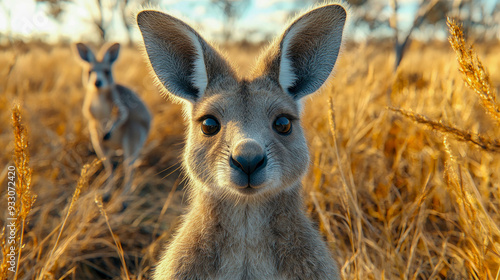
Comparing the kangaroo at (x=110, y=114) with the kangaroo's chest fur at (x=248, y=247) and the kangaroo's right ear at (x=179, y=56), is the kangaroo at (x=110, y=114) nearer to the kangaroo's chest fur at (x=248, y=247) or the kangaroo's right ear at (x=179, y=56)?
the kangaroo's right ear at (x=179, y=56)

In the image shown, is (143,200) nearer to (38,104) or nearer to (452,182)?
(452,182)

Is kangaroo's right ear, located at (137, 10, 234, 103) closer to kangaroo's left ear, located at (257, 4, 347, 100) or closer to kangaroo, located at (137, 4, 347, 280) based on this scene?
kangaroo, located at (137, 4, 347, 280)

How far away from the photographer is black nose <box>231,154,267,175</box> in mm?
2133

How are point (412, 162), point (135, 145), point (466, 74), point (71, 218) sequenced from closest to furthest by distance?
point (466, 74) < point (71, 218) < point (412, 162) < point (135, 145)

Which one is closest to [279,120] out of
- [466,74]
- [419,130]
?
[466,74]

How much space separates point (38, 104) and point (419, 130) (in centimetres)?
686

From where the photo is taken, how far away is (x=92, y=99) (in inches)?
248

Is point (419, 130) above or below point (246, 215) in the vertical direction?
above

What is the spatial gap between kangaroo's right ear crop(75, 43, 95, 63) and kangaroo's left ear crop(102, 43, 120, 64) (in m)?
0.22

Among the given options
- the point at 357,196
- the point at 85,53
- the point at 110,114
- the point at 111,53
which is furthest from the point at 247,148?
the point at 85,53

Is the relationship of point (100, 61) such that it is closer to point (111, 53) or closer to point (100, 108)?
point (111, 53)

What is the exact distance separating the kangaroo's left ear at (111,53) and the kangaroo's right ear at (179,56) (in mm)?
4267

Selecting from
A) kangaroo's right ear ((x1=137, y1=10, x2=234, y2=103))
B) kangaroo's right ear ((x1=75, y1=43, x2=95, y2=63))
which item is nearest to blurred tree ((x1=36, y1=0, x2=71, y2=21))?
kangaroo's right ear ((x1=75, y1=43, x2=95, y2=63))

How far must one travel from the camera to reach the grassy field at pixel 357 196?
284 cm
